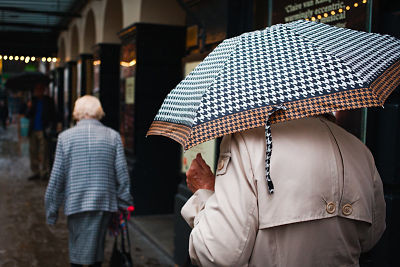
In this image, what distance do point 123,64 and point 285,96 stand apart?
281 inches

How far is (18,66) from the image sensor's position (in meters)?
54.8

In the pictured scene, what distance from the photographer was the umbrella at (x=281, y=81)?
5.70 ft

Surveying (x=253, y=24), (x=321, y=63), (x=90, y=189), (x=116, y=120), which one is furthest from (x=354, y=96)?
(x=116, y=120)

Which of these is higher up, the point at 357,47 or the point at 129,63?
the point at 129,63

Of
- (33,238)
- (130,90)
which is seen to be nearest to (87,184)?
(33,238)

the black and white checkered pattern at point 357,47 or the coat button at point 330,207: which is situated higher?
the black and white checkered pattern at point 357,47

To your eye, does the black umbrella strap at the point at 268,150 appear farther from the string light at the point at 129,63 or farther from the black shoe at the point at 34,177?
the black shoe at the point at 34,177

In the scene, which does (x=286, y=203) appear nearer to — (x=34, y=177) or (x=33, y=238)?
(x=33, y=238)

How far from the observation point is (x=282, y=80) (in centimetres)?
179

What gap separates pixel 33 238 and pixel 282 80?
5.69 metres

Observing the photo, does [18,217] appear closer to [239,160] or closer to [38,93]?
[38,93]

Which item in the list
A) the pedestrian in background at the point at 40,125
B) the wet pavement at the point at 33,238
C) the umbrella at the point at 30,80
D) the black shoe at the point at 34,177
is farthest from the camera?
the umbrella at the point at 30,80

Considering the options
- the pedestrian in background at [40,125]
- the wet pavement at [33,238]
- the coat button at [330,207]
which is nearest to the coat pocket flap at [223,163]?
the coat button at [330,207]

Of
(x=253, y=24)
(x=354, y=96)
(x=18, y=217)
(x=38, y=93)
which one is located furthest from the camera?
(x=38, y=93)
